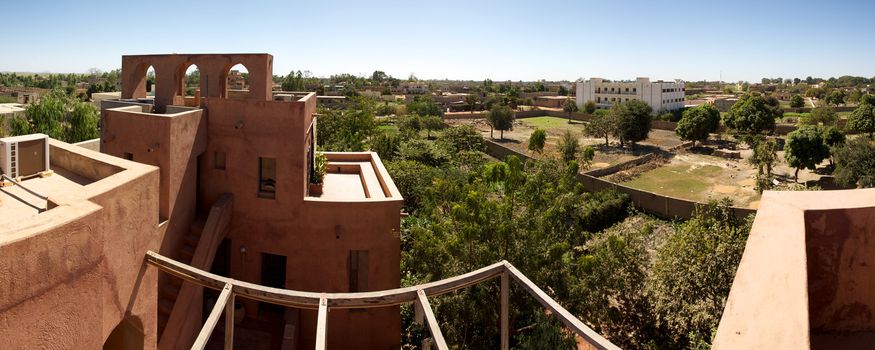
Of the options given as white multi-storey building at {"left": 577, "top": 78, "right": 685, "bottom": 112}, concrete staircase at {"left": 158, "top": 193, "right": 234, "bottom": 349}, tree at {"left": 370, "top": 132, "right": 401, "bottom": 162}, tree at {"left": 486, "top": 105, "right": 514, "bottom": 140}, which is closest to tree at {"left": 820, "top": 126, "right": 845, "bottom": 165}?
tree at {"left": 486, "top": 105, "right": 514, "bottom": 140}

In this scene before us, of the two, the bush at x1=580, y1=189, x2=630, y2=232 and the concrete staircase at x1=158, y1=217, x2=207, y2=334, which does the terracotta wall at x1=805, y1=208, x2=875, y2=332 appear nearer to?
the concrete staircase at x1=158, y1=217, x2=207, y2=334

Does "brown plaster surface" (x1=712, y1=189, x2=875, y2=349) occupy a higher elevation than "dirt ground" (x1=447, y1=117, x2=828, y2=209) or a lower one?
higher

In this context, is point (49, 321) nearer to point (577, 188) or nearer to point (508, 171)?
point (508, 171)

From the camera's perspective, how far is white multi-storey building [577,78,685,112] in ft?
312

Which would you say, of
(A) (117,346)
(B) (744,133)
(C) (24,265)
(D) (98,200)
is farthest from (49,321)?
(B) (744,133)

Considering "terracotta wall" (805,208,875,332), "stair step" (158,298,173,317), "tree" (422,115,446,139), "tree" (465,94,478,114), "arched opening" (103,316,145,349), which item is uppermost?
"tree" (465,94,478,114)

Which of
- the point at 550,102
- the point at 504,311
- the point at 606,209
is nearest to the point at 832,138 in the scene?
the point at 606,209

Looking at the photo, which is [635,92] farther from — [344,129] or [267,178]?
[267,178]

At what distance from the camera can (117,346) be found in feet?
27.2

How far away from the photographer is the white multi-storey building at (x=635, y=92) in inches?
3740

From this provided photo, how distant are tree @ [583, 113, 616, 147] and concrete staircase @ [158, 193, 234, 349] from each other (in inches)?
2086

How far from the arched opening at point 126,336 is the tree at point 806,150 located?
46837mm

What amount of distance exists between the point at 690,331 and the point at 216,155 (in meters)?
13.7

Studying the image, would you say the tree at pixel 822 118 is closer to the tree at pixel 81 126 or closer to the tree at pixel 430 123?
the tree at pixel 430 123
